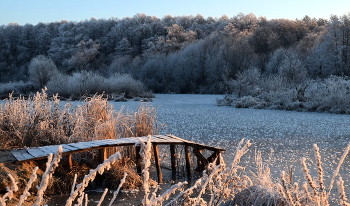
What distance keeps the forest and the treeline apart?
7 centimetres

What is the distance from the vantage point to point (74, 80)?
2505 centimetres

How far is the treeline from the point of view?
98.4 ft

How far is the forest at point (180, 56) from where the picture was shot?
974 inches

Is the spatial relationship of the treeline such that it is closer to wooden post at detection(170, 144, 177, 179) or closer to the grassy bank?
the grassy bank

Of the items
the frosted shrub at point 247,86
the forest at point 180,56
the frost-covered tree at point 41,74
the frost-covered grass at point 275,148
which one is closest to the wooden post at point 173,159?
the frost-covered grass at point 275,148

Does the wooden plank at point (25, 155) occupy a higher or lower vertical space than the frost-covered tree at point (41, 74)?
lower

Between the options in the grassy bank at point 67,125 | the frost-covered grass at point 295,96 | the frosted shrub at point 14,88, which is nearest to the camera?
the grassy bank at point 67,125

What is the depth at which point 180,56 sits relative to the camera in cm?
4231

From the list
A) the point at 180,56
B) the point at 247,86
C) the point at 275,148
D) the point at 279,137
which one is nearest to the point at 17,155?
the point at 275,148

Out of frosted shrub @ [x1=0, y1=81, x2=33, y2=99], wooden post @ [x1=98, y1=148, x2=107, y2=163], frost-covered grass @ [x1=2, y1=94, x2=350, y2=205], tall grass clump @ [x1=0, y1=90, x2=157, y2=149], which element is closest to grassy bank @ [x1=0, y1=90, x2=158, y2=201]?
tall grass clump @ [x1=0, y1=90, x2=157, y2=149]

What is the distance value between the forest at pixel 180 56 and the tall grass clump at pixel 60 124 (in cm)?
1228

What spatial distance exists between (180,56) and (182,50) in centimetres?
436

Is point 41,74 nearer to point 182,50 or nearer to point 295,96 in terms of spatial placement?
point 295,96

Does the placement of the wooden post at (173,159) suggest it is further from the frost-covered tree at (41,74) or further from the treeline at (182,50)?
the frost-covered tree at (41,74)
